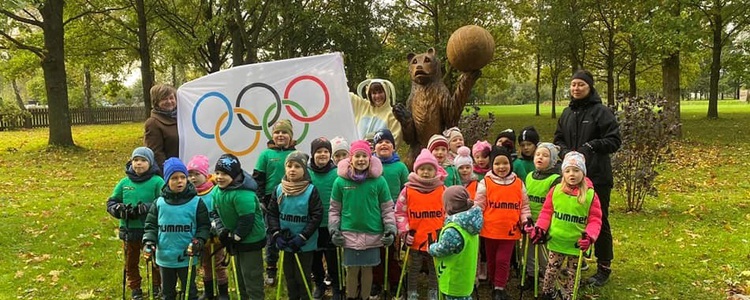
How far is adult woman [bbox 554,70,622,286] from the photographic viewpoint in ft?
16.2

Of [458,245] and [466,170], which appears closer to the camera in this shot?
[458,245]

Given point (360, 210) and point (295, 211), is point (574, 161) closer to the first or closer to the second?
point (360, 210)

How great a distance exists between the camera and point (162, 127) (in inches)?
217

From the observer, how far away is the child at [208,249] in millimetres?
4820

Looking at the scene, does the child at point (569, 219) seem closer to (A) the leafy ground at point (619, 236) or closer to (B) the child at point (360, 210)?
(A) the leafy ground at point (619, 236)

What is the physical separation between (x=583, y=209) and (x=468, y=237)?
1.17 m

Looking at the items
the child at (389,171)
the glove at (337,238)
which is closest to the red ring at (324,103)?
the child at (389,171)

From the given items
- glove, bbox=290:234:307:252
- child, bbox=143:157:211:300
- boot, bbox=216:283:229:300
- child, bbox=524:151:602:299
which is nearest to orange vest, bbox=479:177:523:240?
child, bbox=524:151:602:299

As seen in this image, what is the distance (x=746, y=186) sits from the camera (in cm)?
1013

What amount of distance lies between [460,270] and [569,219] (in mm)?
1144

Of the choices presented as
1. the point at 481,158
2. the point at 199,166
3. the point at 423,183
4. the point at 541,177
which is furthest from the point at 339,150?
the point at 541,177

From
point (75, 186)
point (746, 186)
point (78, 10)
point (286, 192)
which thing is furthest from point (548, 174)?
point (78, 10)

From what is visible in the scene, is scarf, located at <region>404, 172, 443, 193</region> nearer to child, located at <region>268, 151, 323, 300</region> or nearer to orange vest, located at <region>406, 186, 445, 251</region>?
orange vest, located at <region>406, 186, 445, 251</region>

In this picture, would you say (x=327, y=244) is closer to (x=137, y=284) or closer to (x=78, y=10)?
(x=137, y=284)
